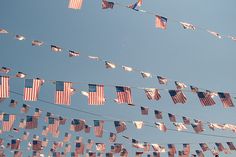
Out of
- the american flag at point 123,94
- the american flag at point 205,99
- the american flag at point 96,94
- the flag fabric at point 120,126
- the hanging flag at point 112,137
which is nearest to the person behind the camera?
the american flag at point 96,94

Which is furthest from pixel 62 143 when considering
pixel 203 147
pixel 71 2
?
pixel 71 2

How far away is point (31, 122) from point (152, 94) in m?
7.39

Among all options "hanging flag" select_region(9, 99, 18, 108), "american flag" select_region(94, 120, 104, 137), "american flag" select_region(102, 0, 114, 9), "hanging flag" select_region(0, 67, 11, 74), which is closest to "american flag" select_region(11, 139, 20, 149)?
"hanging flag" select_region(9, 99, 18, 108)

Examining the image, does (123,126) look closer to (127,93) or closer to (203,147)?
(127,93)

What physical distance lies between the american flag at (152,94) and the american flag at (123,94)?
1447mm

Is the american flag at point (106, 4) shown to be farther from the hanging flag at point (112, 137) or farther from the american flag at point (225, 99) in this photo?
the hanging flag at point (112, 137)

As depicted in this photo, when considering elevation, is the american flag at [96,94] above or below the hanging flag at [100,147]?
above

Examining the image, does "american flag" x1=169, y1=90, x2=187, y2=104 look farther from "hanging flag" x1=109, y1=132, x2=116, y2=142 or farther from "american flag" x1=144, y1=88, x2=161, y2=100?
"hanging flag" x1=109, y1=132, x2=116, y2=142

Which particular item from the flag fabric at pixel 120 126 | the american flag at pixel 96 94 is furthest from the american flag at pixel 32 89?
the flag fabric at pixel 120 126

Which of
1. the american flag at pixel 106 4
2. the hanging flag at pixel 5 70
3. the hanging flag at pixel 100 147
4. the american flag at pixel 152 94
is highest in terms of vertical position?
the american flag at pixel 106 4

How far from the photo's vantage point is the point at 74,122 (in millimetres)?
21328

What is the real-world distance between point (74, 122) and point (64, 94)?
19.7ft

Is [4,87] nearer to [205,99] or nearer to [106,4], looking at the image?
[106,4]

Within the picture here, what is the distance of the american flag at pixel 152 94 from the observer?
17781 millimetres
